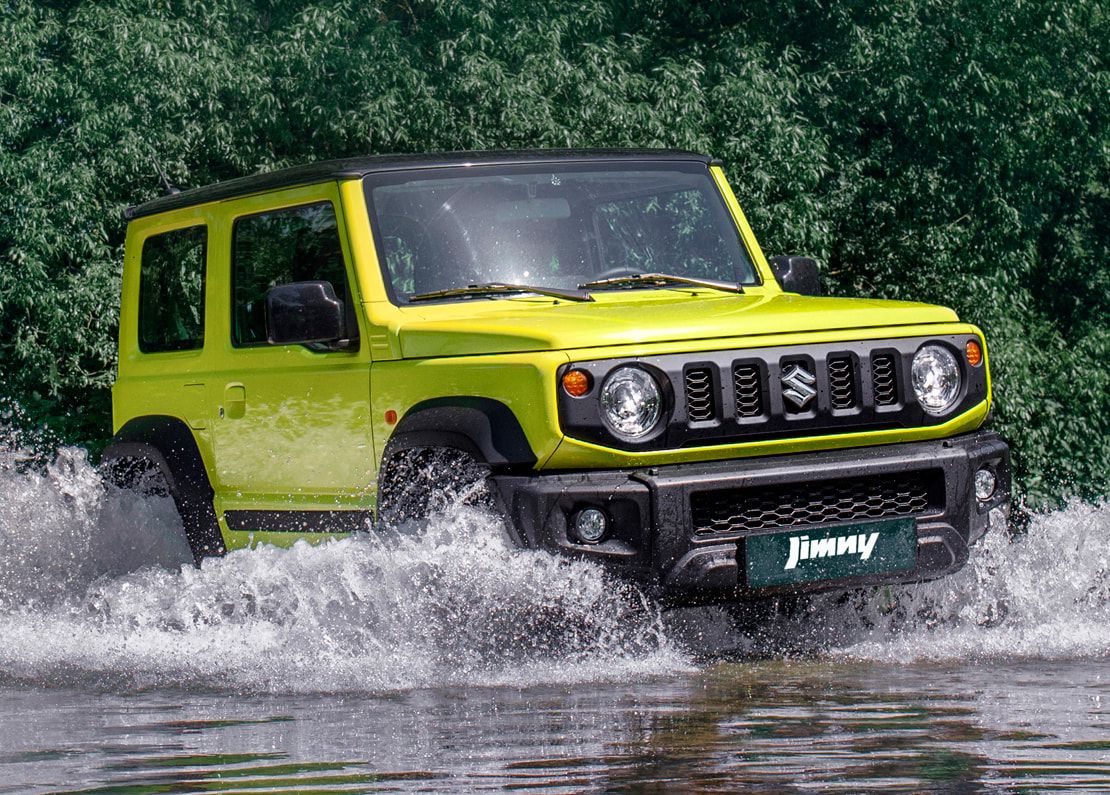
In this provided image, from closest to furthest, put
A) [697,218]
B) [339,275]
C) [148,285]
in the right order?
[339,275], [697,218], [148,285]

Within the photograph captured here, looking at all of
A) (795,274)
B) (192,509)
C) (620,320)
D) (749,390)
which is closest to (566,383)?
(620,320)

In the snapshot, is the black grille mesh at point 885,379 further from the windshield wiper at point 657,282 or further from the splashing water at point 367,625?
the splashing water at point 367,625

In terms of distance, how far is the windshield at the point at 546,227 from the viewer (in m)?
6.80

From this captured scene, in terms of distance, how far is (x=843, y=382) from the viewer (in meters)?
6.30

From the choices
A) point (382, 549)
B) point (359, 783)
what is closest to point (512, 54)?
point (382, 549)

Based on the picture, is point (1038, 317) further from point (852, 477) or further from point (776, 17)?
point (852, 477)

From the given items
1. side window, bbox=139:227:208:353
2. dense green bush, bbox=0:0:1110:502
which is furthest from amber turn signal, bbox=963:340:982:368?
dense green bush, bbox=0:0:1110:502

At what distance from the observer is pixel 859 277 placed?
18.8 meters

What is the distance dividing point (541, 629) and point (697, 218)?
216cm

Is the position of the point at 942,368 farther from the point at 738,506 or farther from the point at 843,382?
the point at 738,506

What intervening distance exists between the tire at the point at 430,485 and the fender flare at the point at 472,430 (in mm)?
41

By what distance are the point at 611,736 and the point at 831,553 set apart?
5.24ft

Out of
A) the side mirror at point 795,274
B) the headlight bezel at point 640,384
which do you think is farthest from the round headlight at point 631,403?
the side mirror at point 795,274

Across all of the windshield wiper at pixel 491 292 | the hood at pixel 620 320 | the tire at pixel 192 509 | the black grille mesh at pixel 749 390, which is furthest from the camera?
the tire at pixel 192 509
